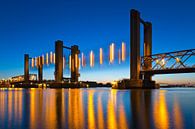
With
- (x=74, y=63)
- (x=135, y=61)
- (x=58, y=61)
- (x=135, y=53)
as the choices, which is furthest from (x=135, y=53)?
(x=74, y=63)

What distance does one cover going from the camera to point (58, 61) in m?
177

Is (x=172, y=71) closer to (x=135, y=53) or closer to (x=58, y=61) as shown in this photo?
(x=135, y=53)

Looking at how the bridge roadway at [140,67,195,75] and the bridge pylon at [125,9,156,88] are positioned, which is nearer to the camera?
the bridge roadway at [140,67,195,75]

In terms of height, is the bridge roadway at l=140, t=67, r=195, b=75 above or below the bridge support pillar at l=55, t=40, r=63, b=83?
below

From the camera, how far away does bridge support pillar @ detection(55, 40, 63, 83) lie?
17338 cm

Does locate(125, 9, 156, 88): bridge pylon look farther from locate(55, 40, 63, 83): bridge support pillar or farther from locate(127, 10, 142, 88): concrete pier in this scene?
locate(55, 40, 63, 83): bridge support pillar

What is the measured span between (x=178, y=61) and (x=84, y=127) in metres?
98.7

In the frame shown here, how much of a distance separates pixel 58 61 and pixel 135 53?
7806 centimetres

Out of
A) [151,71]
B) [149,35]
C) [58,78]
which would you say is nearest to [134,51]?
[151,71]

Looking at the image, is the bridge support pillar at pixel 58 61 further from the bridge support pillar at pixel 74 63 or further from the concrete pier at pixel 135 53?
the concrete pier at pixel 135 53

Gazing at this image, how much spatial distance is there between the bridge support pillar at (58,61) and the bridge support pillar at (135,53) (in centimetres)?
7213

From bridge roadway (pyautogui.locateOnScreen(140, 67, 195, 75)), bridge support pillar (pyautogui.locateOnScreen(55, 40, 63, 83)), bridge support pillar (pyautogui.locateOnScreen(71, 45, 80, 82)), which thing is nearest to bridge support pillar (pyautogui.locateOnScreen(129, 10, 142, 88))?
bridge roadway (pyautogui.locateOnScreen(140, 67, 195, 75))

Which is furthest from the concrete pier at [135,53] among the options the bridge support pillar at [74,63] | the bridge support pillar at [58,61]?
the bridge support pillar at [74,63]

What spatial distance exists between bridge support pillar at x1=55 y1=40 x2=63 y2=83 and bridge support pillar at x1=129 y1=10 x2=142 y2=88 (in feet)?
237
